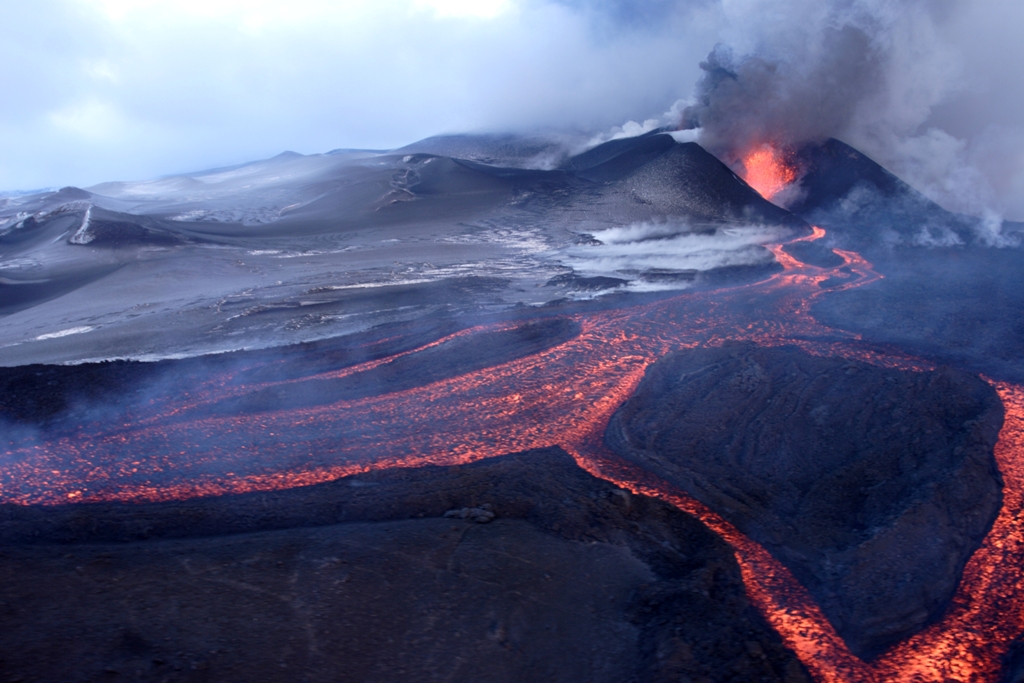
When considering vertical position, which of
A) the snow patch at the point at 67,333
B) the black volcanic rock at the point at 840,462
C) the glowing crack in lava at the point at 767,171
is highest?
the glowing crack in lava at the point at 767,171

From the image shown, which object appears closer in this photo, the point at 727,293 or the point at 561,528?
the point at 561,528

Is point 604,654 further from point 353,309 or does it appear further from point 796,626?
point 353,309

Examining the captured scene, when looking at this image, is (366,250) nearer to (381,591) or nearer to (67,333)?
(67,333)

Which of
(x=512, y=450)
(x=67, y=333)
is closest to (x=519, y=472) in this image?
(x=512, y=450)

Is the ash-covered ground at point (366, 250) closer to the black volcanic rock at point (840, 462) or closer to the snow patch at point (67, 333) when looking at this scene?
the snow patch at point (67, 333)

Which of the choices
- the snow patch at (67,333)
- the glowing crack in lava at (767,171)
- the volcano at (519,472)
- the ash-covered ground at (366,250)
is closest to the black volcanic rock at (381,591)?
the volcano at (519,472)

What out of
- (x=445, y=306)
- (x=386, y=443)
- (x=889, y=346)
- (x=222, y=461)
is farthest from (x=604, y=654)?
(x=445, y=306)

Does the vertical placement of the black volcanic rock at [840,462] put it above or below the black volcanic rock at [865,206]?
below
